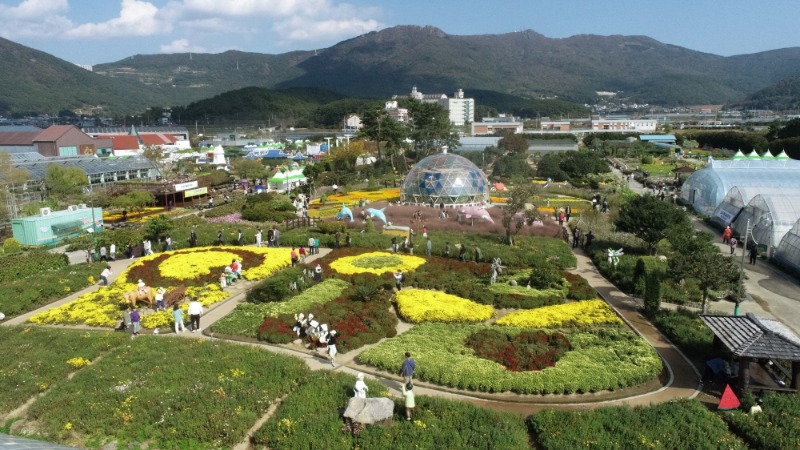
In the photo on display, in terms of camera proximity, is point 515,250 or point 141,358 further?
point 515,250

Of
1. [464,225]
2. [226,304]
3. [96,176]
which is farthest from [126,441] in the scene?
[96,176]

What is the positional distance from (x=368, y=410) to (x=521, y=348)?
613cm

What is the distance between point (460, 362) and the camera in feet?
50.1

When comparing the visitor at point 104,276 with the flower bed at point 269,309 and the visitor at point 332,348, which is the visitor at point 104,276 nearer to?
the flower bed at point 269,309

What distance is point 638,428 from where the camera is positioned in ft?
38.9

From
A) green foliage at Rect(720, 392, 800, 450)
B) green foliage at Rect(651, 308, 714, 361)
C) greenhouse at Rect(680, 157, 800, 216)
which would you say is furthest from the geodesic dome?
green foliage at Rect(720, 392, 800, 450)

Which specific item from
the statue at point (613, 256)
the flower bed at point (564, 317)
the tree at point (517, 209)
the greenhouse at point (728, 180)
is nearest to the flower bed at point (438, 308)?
the flower bed at point (564, 317)

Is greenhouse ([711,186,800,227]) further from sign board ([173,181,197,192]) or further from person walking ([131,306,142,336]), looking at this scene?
sign board ([173,181,197,192])

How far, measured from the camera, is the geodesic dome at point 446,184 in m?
42.7

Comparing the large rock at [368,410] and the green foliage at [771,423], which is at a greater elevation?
the large rock at [368,410]

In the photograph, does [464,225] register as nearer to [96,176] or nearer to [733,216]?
[733,216]

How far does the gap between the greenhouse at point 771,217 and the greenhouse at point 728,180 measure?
8770mm

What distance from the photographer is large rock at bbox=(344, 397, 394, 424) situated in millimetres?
12133

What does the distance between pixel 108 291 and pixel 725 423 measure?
22491 mm
